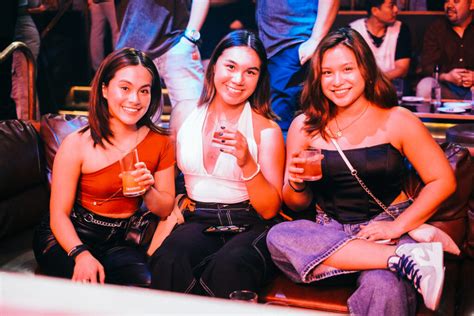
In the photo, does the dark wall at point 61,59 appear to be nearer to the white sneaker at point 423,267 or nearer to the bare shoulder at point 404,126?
the bare shoulder at point 404,126

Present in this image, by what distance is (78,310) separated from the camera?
0.68 m

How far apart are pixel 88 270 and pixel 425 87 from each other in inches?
90.4

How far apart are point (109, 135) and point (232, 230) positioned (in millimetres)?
698

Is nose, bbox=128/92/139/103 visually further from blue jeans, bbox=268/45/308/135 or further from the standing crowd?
blue jeans, bbox=268/45/308/135

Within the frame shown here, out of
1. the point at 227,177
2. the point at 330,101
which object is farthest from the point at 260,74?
the point at 227,177

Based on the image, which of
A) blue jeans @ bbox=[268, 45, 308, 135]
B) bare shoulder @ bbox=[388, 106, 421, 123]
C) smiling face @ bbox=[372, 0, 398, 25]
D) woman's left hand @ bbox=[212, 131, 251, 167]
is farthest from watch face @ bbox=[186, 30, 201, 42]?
bare shoulder @ bbox=[388, 106, 421, 123]

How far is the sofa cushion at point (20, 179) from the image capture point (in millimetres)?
2967

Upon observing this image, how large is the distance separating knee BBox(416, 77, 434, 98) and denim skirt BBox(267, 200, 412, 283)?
1.33 m

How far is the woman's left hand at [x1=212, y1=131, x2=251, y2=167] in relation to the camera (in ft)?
8.03

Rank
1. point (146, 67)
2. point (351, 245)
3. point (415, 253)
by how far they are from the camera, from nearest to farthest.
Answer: point (415, 253), point (351, 245), point (146, 67)

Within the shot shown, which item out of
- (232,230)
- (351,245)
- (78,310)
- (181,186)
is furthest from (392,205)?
(78,310)

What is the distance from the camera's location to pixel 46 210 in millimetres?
3223

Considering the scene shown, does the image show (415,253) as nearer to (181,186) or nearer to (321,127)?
(321,127)

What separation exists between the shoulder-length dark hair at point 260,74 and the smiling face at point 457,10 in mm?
1362
